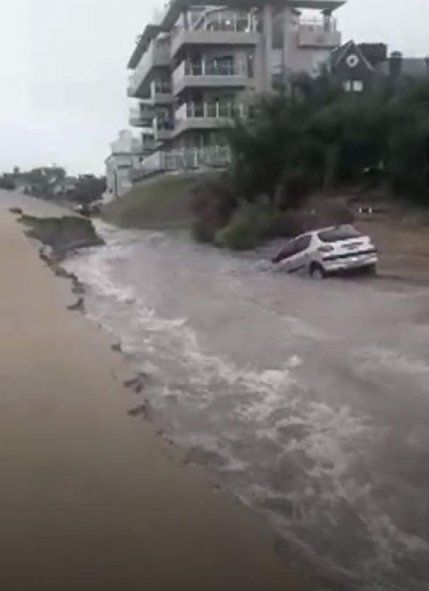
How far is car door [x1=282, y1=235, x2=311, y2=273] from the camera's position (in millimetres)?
26516

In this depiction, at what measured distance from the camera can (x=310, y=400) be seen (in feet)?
40.0

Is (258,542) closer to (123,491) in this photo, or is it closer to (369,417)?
(123,491)

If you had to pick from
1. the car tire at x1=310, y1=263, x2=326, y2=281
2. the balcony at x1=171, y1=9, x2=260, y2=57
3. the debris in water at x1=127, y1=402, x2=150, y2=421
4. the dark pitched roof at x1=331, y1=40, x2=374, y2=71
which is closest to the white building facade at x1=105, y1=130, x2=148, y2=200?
the balcony at x1=171, y1=9, x2=260, y2=57

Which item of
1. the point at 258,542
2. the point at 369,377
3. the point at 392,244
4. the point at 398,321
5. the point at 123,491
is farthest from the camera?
the point at 392,244

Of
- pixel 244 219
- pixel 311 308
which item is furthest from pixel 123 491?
pixel 244 219

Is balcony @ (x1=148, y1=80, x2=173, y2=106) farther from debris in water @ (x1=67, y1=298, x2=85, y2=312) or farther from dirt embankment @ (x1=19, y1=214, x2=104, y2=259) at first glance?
debris in water @ (x1=67, y1=298, x2=85, y2=312)

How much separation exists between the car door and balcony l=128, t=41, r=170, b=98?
46.9 meters

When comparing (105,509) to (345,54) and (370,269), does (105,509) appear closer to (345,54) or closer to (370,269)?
(370,269)

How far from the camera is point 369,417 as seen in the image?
11117 millimetres

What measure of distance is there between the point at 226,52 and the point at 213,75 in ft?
6.69

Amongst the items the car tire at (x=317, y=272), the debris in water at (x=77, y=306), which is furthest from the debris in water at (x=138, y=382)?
the car tire at (x=317, y=272)

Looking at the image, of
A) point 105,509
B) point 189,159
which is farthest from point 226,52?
point 105,509

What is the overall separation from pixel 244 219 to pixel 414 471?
95.9 feet

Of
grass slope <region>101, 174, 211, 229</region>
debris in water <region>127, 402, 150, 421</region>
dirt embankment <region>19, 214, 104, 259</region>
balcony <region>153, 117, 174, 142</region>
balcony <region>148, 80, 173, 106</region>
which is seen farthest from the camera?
balcony <region>153, 117, 174, 142</region>
